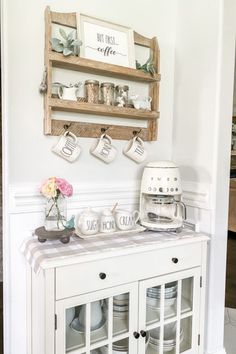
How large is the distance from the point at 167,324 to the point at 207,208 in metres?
0.63

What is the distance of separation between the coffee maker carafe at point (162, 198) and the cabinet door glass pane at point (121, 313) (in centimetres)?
40

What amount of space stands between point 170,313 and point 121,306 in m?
0.28

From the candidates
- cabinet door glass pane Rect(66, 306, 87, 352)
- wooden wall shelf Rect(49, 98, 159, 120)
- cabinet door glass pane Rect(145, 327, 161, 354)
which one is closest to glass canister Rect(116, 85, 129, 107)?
wooden wall shelf Rect(49, 98, 159, 120)

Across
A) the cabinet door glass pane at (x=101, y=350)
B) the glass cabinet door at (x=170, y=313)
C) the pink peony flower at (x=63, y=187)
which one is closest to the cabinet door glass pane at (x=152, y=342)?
the glass cabinet door at (x=170, y=313)

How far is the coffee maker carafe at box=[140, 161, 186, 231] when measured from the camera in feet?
5.04

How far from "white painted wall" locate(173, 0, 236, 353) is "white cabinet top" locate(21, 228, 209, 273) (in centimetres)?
24

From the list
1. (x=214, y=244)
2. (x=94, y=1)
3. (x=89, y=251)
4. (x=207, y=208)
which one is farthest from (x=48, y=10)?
(x=214, y=244)

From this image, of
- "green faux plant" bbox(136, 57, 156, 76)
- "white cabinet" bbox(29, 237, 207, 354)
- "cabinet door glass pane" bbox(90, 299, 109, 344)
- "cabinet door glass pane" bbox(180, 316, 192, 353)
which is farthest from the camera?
"green faux plant" bbox(136, 57, 156, 76)

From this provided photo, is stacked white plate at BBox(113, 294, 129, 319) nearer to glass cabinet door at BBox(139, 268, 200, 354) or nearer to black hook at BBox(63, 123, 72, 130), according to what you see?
glass cabinet door at BBox(139, 268, 200, 354)

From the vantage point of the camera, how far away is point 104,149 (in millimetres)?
1565

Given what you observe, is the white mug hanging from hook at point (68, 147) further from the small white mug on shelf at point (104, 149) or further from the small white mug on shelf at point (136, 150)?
the small white mug on shelf at point (136, 150)

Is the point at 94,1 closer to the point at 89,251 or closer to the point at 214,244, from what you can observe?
the point at 89,251

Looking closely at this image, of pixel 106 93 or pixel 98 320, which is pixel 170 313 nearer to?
pixel 98 320

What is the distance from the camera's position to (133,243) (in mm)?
1351
